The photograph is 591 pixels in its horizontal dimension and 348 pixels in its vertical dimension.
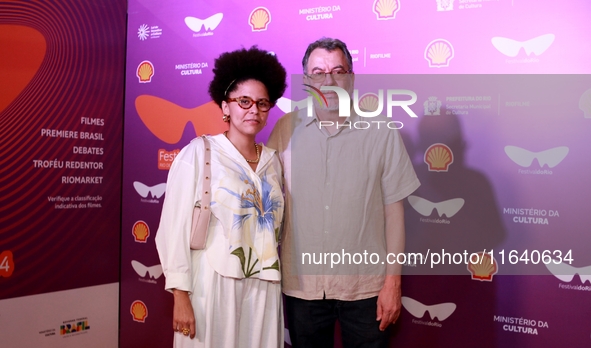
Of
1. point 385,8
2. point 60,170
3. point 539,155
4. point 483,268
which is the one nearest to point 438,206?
point 483,268

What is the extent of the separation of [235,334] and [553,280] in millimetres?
1635

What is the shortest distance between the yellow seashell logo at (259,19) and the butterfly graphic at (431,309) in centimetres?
194

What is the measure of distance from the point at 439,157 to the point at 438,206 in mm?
275

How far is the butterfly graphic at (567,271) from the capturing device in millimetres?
2413

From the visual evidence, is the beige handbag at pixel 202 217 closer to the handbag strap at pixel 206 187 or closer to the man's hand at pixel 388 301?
the handbag strap at pixel 206 187

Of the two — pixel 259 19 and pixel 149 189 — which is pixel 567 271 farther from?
pixel 149 189

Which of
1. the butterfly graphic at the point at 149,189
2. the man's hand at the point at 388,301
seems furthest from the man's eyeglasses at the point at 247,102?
the butterfly graphic at the point at 149,189

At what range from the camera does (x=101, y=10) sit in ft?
11.6

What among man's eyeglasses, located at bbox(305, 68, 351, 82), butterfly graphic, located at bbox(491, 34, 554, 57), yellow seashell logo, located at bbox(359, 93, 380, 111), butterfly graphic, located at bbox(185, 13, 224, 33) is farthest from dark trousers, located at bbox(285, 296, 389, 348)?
butterfly graphic, located at bbox(185, 13, 224, 33)

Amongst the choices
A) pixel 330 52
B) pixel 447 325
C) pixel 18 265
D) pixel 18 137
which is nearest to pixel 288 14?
pixel 330 52

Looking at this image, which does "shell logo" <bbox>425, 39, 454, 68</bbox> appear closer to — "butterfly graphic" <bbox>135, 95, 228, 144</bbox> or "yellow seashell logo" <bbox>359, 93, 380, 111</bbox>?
"yellow seashell logo" <bbox>359, 93, 380, 111</bbox>

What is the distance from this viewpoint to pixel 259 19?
3.23 metres

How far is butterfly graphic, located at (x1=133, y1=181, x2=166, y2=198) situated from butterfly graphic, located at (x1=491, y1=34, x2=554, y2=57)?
241cm

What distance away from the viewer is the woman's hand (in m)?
2.02
